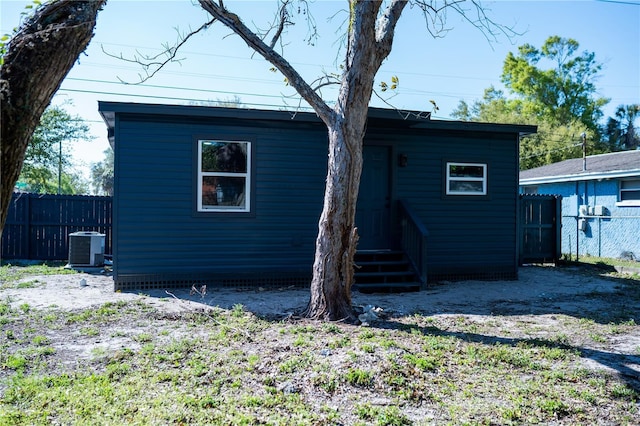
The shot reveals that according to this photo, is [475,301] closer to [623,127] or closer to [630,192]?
[630,192]

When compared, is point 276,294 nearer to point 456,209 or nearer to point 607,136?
point 456,209

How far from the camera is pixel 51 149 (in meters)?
24.2

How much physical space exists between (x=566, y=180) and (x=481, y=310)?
34.2 ft

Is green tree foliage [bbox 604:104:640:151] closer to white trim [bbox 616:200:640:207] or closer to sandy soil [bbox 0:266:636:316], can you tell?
white trim [bbox 616:200:640:207]

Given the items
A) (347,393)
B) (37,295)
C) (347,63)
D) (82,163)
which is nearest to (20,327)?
(37,295)

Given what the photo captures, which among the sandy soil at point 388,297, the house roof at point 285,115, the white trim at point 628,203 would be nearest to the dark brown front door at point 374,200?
the house roof at point 285,115

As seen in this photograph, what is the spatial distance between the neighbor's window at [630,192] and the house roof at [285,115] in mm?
5816

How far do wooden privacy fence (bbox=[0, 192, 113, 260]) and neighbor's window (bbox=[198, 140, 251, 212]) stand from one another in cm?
489

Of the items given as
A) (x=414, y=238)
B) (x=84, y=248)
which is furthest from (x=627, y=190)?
(x=84, y=248)

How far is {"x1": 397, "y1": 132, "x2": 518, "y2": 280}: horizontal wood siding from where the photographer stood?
964 cm

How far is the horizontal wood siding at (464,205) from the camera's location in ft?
31.6

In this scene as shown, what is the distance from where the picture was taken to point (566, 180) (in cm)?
1562

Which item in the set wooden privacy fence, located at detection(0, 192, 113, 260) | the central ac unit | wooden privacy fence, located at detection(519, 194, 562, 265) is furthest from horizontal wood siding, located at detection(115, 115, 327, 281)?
wooden privacy fence, located at detection(519, 194, 562, 265)

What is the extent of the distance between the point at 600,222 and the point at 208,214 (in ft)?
38.7
